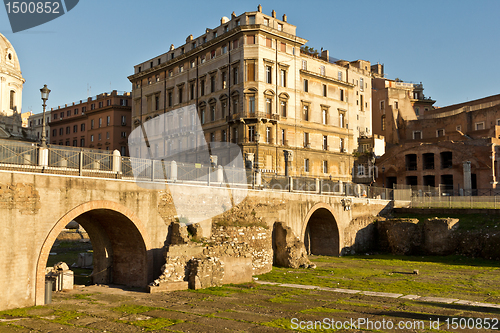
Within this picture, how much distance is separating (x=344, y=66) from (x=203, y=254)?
4702cm

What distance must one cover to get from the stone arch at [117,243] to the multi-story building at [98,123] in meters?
50.0

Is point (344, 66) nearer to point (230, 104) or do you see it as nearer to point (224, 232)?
point (230, 104)

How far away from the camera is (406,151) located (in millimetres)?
55844

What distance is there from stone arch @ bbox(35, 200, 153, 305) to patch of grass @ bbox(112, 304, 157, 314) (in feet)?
10.4

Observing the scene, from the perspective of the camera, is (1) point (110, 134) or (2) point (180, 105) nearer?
(2) point (180, 105)

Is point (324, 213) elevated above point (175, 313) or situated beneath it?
elevated above

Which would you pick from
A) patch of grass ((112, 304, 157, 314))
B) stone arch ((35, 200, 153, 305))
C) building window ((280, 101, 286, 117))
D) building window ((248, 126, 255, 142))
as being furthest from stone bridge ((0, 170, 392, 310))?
building window ((280, 101, 286, 117))

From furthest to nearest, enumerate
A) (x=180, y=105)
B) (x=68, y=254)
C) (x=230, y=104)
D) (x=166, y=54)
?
(x=166, y=54)
(x=180, y=105)
(x=230, y=104)
(x=68, y=254)

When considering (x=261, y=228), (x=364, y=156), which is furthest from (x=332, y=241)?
(x=364, y=156)

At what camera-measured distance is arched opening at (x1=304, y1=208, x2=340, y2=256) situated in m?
28.8

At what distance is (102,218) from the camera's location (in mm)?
17438

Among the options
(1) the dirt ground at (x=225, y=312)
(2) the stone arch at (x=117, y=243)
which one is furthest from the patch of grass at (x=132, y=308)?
(2) the stone arch at (x=117, y=243)

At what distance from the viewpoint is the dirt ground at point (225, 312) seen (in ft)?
37.4

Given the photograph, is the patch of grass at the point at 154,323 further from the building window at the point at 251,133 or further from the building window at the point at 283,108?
the building window at the point at 283,108
